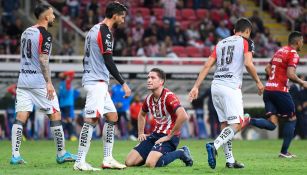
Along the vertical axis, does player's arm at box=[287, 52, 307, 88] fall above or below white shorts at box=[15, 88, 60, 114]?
above

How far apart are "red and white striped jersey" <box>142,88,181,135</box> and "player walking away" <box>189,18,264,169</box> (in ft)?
2.00

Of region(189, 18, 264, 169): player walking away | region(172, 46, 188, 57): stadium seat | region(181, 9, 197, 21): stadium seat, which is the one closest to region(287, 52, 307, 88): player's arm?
region(189, 18, 264, 169): player walking away

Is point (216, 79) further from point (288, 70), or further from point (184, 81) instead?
point (184, 81)

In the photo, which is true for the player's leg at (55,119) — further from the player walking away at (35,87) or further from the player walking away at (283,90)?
the player walking away at (283,90)

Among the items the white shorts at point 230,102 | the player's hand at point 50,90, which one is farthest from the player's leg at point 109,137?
the white shorts at point 230,102

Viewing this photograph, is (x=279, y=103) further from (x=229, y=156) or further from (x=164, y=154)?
(x=164, y=154)

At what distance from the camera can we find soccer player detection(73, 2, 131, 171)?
43.7 feet

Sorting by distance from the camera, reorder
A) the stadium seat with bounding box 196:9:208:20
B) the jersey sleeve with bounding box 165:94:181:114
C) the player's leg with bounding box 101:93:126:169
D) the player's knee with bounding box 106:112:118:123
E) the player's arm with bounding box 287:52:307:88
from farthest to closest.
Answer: the stadium seat with bounding box 196:9:208:20 < the player's arm with bounding box 287:52:307:88 < the jersey sleeve with bounding box 165:94:181:114 < the player's knee with bounding box 106:112:118:123 < the player's leg with bounding box 101:93:126:169

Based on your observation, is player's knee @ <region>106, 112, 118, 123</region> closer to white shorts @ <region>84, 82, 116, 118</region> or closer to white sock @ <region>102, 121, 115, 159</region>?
white sock @ <region>102, 121, 115, 159</region>

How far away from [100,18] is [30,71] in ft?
57.0

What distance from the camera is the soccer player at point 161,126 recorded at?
560 inches

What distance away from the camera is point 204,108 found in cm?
2961

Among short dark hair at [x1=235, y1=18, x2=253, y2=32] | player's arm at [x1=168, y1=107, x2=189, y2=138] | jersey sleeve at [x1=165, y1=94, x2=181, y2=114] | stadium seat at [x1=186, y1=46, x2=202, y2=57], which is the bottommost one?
stadium seat at [x1=186, y1=46, x2=202, y2=57]

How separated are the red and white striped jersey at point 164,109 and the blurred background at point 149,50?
40.4 feet
